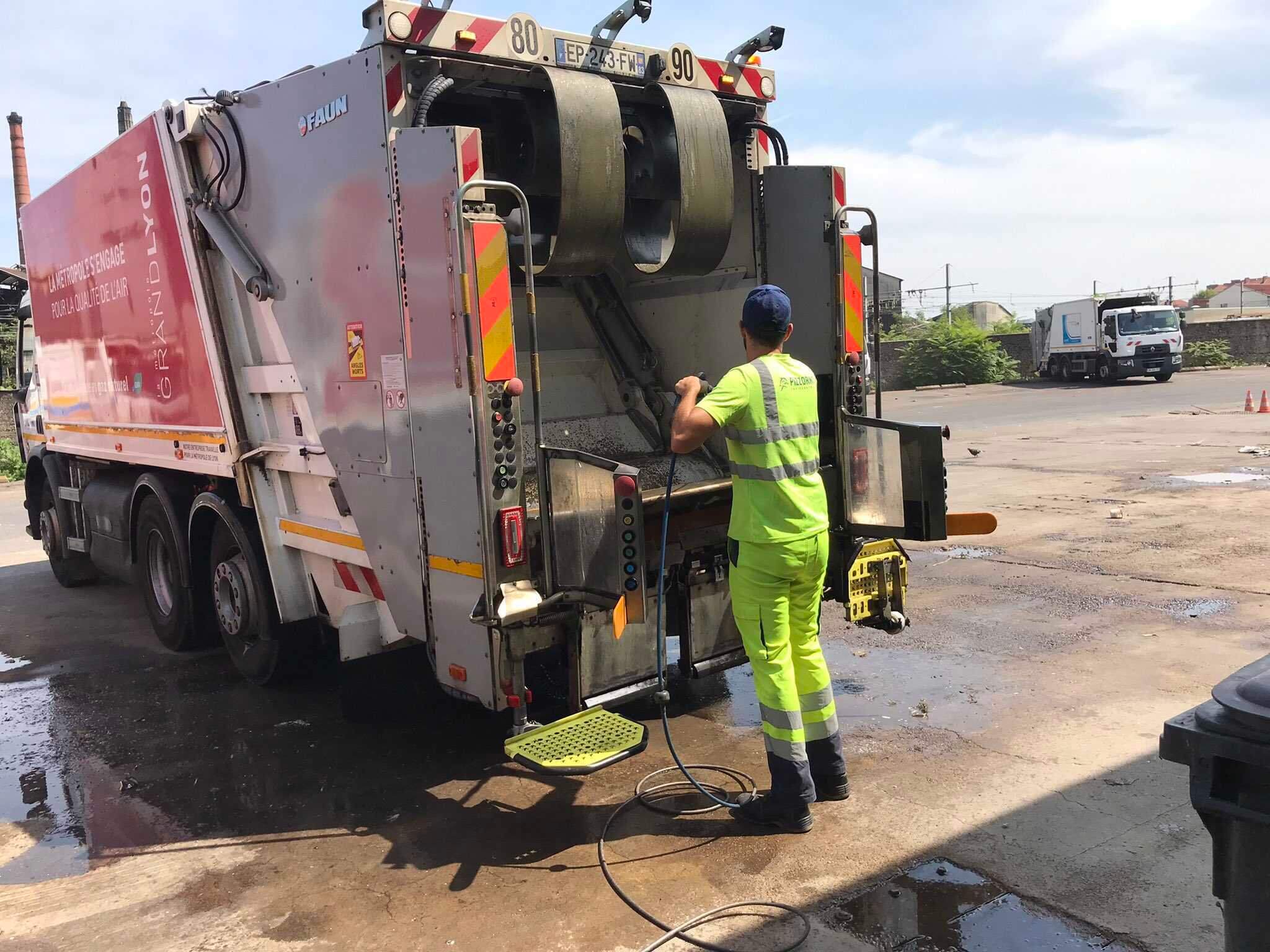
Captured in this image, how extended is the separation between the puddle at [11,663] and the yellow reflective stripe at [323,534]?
277 cm

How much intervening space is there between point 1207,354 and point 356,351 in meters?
34.5

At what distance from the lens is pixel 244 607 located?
5.26m

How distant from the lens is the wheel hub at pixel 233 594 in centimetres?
525

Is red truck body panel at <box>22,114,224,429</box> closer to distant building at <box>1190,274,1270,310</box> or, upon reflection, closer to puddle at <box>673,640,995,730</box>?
puddle at <box>673,640,995,730</box>

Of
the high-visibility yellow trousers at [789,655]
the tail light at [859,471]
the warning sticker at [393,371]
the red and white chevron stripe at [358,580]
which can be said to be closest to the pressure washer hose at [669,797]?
the high-visibility yellow trousers at [789,655]

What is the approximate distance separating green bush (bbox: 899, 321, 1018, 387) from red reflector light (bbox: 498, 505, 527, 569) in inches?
1183

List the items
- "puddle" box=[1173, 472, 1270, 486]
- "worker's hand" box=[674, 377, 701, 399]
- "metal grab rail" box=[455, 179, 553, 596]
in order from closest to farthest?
"metal grab rail" box=[455, 179, 553, 596]
"worker's hand" box=[674, 377, 701, 399]
"puddle" box=[1173, 472, 1270, 486]

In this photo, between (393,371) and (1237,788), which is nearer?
(1237,788)

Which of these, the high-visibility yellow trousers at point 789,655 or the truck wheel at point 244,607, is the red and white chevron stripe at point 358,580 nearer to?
the truck wheel at point 244,607

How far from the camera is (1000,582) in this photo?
6980 millimetres

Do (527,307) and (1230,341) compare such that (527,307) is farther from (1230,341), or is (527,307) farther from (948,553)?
(1230,341)

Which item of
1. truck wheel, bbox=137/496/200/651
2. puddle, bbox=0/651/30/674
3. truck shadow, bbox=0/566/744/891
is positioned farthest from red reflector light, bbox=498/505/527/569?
puddle, bbox=0/651/30/674

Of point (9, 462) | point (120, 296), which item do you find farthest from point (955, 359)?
point (120, 296)

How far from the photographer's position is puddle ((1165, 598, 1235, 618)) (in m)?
5.91
